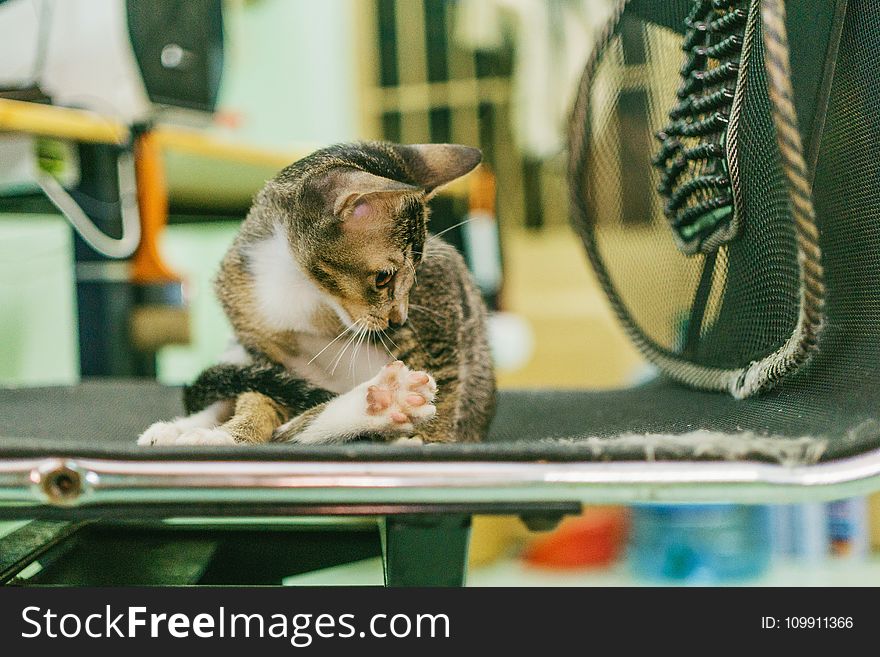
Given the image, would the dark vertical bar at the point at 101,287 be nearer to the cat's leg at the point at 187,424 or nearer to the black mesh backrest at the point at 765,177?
the cat's leg at the point at 187,424

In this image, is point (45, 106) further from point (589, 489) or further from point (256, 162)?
point (589, 489)

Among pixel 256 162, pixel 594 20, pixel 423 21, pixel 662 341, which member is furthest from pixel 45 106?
pixel 423 21

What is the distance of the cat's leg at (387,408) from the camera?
638 mm

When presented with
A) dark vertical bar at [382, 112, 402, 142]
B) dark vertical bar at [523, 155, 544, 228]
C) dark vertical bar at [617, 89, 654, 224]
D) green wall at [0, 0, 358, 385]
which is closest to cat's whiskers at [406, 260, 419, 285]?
dark vertical bar at [617, 89, 654, 224]

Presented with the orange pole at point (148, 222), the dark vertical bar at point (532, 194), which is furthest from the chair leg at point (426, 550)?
the dark vertical bar at point (532, 194)

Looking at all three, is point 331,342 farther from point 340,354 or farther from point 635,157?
point 635,157

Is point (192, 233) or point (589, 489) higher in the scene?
point (192, 233)

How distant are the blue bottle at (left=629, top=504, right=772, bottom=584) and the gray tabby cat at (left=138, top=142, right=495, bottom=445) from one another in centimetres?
105

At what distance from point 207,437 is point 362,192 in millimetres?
261

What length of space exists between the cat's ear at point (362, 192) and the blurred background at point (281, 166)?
0.24 meters

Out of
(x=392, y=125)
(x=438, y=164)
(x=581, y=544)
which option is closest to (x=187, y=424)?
(x=438, y=164)

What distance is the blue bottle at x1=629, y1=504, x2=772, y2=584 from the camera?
1.71 meters

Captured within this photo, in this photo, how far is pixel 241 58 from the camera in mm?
3281

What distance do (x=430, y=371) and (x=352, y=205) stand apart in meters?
0.19
